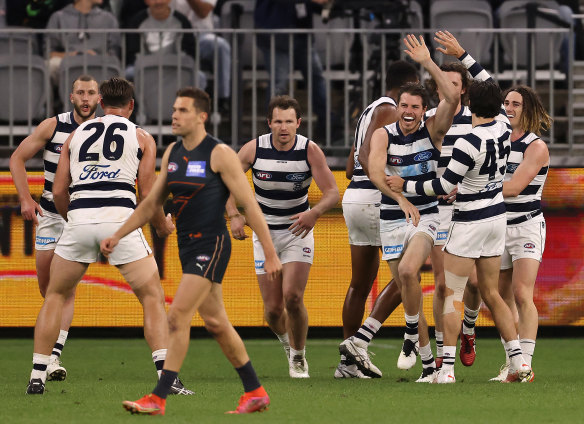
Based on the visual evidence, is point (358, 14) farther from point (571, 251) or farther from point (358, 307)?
point (358, 307)

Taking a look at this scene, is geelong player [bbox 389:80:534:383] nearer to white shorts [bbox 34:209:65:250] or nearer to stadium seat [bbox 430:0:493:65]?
white shorts [bbox 34:209:65:250]

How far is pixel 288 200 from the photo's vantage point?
380 inches

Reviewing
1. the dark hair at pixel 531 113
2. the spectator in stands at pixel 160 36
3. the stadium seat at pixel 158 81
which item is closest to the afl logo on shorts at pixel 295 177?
the dark hair at pixel 531 113

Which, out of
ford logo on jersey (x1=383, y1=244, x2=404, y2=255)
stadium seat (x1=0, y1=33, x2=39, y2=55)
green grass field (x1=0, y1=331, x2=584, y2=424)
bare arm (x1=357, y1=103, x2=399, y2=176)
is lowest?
green grass field (x1=0, y1=331, x2=584, y2=424)

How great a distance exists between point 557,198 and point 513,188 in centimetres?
343

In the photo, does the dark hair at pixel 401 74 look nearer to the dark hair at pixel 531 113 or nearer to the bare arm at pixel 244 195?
the dark hair at pixel 531 113

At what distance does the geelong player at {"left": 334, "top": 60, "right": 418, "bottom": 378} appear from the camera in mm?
9562

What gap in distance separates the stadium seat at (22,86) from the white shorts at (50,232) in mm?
3067

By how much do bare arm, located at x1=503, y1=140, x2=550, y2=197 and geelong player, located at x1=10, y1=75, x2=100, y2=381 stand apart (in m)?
3.27

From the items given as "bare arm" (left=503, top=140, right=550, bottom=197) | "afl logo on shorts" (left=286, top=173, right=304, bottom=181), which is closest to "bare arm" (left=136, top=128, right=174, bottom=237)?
"afl logo on shorts" (left=286, top=173, right=304, bottom=181)

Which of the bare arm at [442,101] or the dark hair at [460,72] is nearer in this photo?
the bare arm at [442,101]

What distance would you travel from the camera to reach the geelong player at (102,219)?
320 inches

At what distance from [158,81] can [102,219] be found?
14.9 ft

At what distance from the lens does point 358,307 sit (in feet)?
32.2
